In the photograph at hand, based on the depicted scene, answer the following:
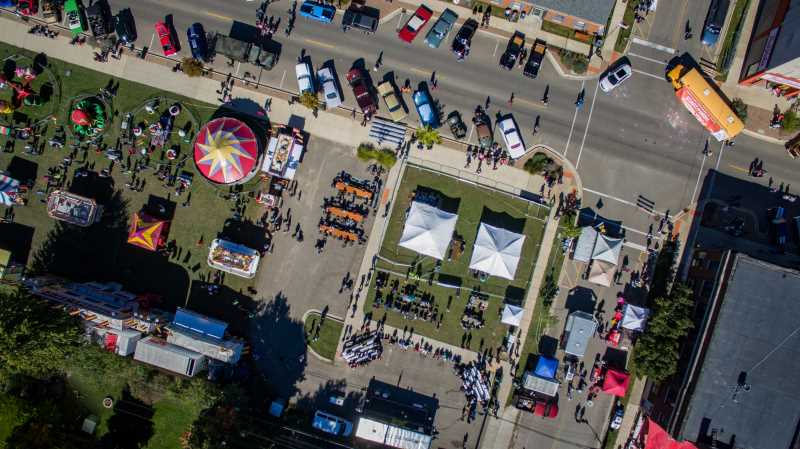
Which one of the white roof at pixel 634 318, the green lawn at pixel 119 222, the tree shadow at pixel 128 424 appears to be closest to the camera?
the white roof at pixel 634 318

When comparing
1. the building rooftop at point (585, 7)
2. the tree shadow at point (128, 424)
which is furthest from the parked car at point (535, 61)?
the tree shadow at point (128, 424)

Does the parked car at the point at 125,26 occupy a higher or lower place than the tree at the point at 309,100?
higher

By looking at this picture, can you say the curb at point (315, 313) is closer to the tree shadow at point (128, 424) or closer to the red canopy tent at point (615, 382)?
the tree shadow at point (128, 424)

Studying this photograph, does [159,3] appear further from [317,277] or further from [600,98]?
[600,98]

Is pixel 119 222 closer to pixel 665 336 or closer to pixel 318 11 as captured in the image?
pixel 318 11

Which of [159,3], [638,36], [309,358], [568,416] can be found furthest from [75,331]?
→ [638,36]

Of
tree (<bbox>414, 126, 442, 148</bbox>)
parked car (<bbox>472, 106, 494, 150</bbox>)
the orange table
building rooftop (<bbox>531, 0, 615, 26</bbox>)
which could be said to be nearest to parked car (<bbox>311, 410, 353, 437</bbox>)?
the orange table

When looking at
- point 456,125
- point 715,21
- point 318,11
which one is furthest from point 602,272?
point 318,11

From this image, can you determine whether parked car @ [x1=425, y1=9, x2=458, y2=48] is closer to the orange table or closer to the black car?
the black car
